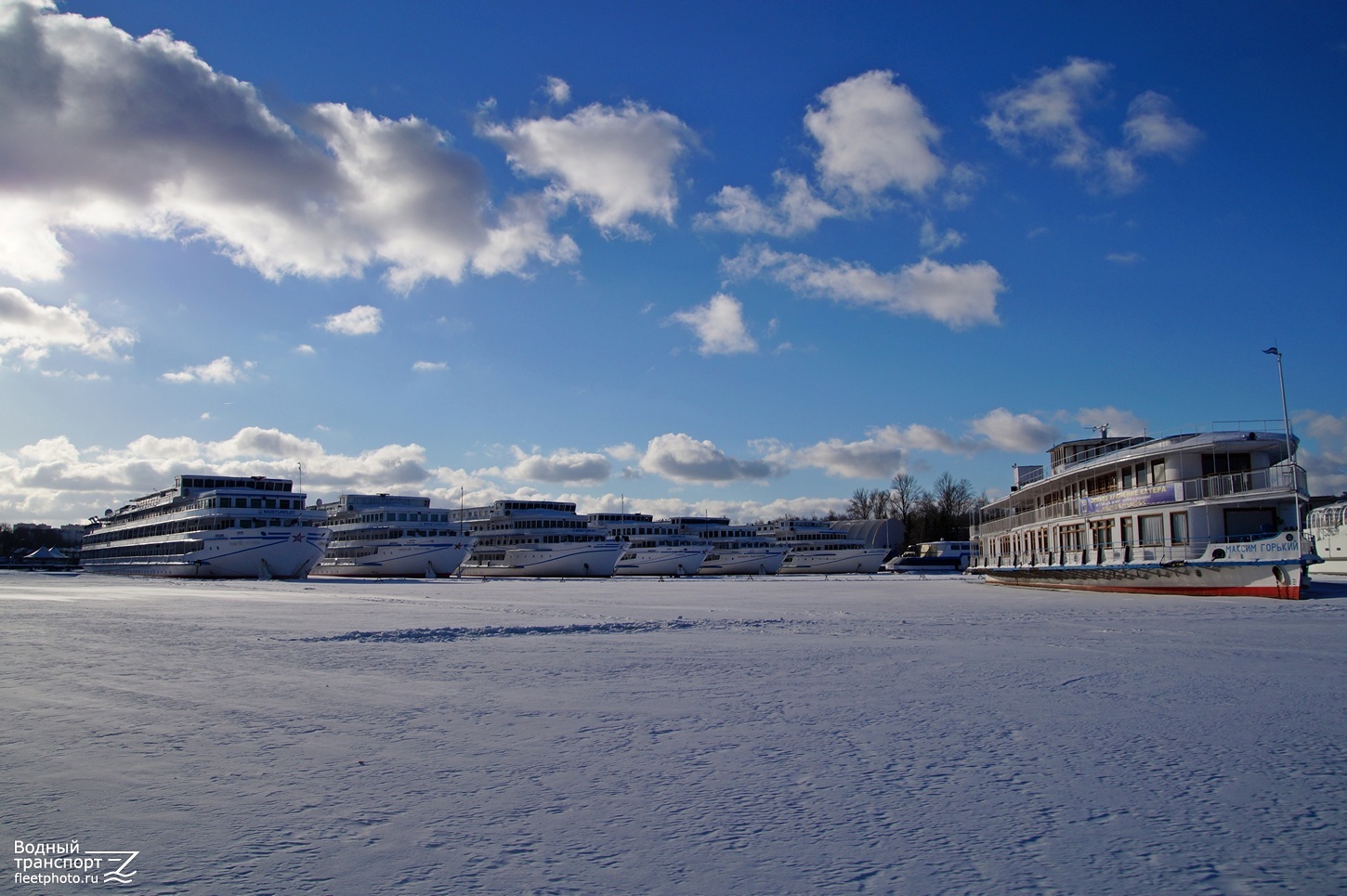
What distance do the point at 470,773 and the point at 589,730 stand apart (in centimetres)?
174

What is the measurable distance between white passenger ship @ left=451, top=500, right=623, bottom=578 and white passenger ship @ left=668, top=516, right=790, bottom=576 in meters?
12.7

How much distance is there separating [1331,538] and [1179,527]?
4663cm

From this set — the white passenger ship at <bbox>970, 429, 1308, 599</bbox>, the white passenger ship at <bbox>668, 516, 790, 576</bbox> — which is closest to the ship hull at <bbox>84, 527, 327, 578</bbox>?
the white passenger ship at <bbox>668, 516, 790, 576</bbox>

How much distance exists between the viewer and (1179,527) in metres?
33.4

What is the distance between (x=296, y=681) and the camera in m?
11.1

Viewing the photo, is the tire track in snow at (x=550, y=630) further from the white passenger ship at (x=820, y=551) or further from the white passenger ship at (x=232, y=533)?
the white passenger ship at (x=820, y=551)

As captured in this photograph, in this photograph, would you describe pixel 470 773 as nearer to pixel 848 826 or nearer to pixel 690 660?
pixel 848 826

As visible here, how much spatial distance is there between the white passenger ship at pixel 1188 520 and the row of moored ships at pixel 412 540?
56075mm

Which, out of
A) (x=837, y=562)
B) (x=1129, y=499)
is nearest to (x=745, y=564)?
(x=837, y=562)

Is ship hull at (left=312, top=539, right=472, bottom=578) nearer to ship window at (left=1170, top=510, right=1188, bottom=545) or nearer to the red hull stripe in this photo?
the red hull stripe

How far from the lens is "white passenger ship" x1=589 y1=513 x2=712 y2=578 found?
318 feet

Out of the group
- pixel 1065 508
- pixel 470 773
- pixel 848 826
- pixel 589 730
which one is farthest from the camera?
pixel 1065 508

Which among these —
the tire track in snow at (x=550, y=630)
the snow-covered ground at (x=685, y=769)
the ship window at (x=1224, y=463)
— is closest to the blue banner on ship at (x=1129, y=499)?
the ship window at (x=1224, y=463)

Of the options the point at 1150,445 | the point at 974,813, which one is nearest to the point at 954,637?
the point at 974,813
